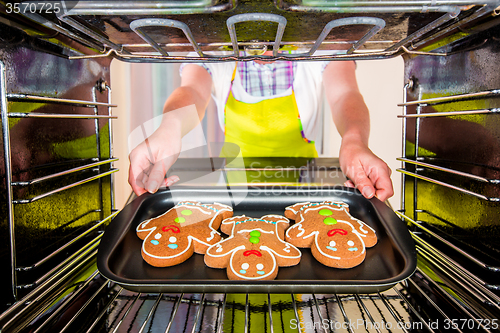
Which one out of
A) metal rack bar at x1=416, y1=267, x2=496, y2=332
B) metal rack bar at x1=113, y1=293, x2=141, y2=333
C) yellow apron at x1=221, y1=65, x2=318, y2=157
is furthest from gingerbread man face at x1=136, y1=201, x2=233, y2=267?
yellow apron at x1=221, y1=65, x2=318, y2=157

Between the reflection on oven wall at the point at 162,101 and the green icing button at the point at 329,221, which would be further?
the reflection on oven wall at the point at 162,101

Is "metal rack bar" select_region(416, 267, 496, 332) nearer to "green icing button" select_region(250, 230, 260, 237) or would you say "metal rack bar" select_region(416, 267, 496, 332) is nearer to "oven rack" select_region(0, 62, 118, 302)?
"green icing button" select_region(250, 230, 260, 237)

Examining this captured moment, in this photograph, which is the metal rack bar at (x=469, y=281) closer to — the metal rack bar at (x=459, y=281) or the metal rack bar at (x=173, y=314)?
the metal rack bar at (x=459, y=281)

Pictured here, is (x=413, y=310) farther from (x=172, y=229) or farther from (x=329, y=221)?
(x=172, y=229)

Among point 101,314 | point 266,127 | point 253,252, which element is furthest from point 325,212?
point 266,127

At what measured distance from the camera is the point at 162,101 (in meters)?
2.23

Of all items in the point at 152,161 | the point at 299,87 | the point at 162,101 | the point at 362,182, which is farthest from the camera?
the point at 162,101

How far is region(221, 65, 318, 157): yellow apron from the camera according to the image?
5.73 feet

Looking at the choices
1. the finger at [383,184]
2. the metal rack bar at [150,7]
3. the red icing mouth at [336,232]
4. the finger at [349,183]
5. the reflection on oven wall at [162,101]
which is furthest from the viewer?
the reflection on oven wall at [162,101]

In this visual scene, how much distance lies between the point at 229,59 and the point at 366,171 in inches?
21.3

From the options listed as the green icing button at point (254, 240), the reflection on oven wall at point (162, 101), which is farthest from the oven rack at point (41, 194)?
the reflection on oven wall at point (162, 101)

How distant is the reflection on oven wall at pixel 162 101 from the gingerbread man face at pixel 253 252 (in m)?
1.04

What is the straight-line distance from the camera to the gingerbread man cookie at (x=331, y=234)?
0.72 meters

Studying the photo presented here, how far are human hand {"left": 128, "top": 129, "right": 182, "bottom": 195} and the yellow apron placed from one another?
743 millimetres
